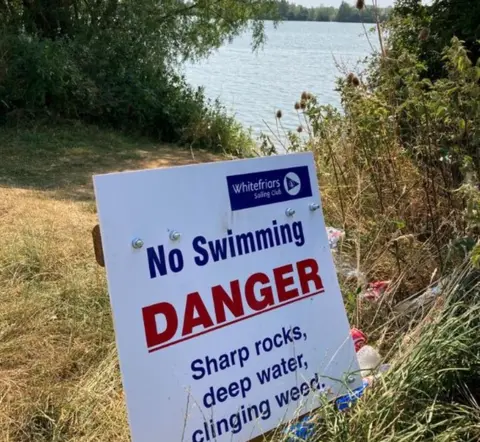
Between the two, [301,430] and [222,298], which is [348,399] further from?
[222,298]

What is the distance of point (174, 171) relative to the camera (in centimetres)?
196

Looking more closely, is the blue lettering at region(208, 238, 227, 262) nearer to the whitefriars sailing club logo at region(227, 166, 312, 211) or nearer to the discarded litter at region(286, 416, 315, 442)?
the whitefriars sailing club logo at region(227, 166, 312, 211)

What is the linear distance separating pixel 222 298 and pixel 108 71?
31.0 feet

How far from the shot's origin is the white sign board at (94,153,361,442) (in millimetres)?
1821

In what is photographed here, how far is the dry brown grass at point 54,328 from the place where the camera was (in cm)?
228

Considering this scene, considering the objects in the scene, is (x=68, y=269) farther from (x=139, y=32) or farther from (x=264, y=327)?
(x=139, y=32)

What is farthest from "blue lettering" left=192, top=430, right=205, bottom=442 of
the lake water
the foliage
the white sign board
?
the foliage

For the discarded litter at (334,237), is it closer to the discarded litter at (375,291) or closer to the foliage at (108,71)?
the discarded litter at (375,291)

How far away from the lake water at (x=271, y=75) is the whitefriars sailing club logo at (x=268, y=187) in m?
5.47

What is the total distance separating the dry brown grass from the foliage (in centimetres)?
410

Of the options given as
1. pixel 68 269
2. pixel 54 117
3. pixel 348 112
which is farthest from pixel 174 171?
pixel 54 117

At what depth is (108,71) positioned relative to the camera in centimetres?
1072

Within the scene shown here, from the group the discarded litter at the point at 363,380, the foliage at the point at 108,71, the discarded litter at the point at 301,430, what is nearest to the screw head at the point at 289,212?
the discarded litter at the point at 363,380

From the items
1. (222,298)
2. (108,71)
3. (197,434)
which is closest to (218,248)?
(222,298)
